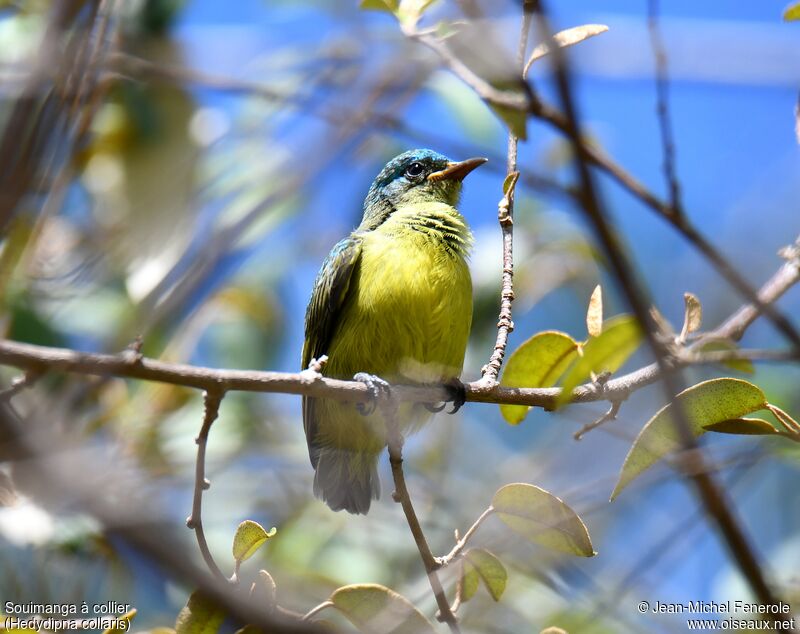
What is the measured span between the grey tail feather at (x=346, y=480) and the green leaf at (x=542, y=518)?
190 cm

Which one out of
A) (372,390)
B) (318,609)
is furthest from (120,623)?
(372,390)

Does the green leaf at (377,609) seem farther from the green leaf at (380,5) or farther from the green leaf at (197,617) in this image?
the green leaf at (380,5)

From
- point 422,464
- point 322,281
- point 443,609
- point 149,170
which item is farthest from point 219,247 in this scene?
point 422,464

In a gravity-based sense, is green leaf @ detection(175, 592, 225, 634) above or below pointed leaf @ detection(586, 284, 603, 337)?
below

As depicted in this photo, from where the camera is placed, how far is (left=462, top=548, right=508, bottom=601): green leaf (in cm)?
272

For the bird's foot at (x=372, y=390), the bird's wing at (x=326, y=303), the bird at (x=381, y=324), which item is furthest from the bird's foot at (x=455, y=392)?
the bird's wing at (x=326, y=303)

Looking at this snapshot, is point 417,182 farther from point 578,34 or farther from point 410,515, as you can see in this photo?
point 410,515

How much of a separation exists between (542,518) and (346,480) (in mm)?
2056

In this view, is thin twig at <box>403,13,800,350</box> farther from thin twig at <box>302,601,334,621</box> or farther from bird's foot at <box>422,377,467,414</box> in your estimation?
bird's foot at <box>422,377,467,414</box>

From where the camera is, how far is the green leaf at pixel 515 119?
2.44m

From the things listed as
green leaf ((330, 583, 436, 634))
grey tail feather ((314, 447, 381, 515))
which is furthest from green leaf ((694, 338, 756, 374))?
grey tail feather ((314, 447, 381, 515))

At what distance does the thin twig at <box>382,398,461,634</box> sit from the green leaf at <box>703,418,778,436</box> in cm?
89

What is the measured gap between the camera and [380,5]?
3.04m

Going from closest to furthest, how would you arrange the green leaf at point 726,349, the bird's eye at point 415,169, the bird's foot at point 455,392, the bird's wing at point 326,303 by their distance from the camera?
1. the green leaf at point 726,349
2. the bird's foot at point 455,392
3. the bird's wing at point 326,303
4. the bird's eye at point 415,169
